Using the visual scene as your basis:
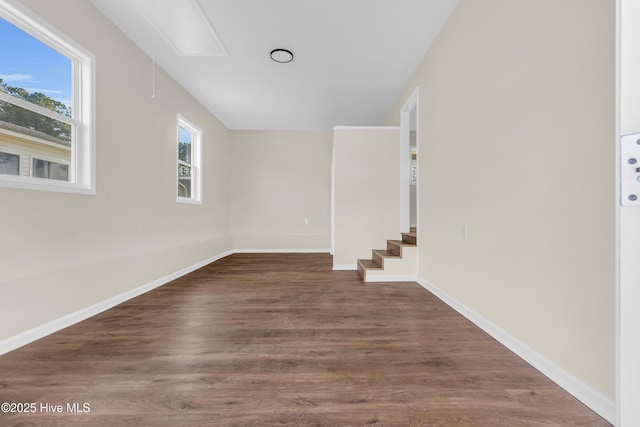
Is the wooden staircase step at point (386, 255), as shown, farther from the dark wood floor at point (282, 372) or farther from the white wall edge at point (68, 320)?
the white wall edge at point (68, 320)

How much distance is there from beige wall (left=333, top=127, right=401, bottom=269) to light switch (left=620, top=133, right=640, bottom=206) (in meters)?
3.17

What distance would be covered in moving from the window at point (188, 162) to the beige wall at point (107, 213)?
22cm

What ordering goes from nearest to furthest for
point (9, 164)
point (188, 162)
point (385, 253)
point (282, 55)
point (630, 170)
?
point (630, 170), point (9, 164), point (282, 55), point (385, 253), point (188, 162)

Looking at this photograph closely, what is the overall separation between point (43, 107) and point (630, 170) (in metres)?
3.55

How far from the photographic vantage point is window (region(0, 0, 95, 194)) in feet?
5.92

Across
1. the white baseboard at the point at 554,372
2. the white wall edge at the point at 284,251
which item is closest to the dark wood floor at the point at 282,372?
the white baseboard at the point at 554,372

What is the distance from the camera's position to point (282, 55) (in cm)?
311

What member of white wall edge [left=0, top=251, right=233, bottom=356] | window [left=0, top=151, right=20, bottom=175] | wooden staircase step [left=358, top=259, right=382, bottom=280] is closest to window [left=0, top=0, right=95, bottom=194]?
window [left=0, top=151, right=20, bottom=175]

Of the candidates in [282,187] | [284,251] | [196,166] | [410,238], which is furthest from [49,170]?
[284,251]

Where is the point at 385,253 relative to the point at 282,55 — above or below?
below

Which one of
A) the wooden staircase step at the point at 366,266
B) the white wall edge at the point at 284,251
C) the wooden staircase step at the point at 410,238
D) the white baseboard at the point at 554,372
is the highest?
the wooden staircase step at the point at 410,238

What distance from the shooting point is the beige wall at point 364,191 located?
163 inches

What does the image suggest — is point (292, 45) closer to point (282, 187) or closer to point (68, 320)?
point (68, 320)

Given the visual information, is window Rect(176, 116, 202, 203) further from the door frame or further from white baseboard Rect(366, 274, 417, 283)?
the door frame
